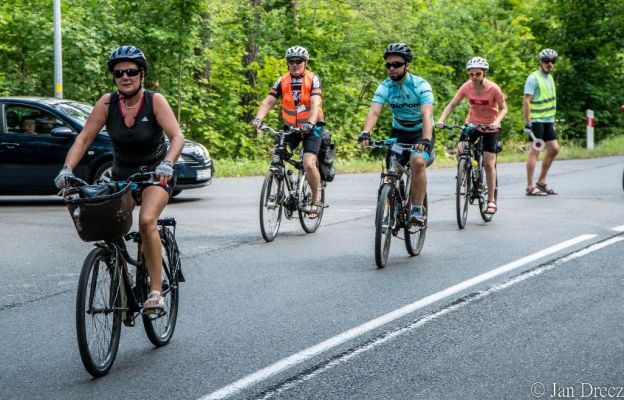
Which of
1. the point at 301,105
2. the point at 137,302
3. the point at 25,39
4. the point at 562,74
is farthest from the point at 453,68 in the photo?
the point at 137,302

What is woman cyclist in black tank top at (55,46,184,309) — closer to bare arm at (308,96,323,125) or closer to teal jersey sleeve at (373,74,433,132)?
teal jersey sleeve at (373,74,433,132)

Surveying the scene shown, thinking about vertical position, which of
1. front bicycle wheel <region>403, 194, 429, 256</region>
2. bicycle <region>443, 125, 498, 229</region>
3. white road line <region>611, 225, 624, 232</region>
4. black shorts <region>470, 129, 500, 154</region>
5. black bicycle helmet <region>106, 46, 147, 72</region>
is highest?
black bicycle helmet <region>106, 46, 147, 72</region>

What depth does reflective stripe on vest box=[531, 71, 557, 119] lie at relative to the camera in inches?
622

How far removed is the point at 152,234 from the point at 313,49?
24678mm

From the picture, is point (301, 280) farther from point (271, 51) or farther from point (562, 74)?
point (562, 74)

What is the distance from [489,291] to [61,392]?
3773mm

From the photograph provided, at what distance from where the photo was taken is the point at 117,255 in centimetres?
605

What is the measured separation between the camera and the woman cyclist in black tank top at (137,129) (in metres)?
6.25

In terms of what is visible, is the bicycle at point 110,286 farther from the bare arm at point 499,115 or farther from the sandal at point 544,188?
the sandal at point 544,188

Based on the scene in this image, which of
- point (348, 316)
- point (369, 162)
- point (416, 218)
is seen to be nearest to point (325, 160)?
point (416, 218)

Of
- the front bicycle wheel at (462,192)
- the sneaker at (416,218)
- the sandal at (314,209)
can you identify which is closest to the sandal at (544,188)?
the front bicycle wheel at (462,192)

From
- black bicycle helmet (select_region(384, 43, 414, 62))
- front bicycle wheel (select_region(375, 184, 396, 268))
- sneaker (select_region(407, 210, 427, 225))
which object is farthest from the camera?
sneaker (select_region(407, 210, 427, 225))

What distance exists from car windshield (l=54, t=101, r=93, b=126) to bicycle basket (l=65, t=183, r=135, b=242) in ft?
34.3

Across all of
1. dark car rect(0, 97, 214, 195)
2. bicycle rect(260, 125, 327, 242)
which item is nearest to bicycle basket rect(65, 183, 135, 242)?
bicycle rect(260, 125, 327, 242)
